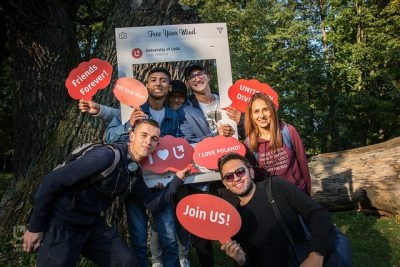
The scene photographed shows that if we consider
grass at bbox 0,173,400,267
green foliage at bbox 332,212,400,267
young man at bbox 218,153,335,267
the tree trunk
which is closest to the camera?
young man at bbox 218,153,335,267

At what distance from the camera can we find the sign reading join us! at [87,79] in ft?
11.4

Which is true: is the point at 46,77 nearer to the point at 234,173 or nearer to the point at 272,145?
the point at 272,145

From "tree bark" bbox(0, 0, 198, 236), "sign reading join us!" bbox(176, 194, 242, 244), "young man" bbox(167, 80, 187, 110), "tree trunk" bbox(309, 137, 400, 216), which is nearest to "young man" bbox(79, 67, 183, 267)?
"young man" bbox(167, 80, 187, 110)

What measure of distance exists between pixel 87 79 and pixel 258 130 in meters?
1.61

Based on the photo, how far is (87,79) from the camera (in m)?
3.50

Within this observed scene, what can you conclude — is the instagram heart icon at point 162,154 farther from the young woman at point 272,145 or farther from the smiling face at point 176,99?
the young woman at point 272,145

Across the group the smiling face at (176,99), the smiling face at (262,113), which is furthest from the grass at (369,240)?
the smiling face at (262,113)

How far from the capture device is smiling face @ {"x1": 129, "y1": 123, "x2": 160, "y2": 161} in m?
2.88

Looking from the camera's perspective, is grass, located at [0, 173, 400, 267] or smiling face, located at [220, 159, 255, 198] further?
grass, located at [0, 173, 400, 267]

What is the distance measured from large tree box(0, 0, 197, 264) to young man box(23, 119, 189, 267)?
204 cm

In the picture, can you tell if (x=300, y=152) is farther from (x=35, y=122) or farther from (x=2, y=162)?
(x=2, y=162)

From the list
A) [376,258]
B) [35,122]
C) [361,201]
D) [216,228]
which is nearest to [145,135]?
[216,228]

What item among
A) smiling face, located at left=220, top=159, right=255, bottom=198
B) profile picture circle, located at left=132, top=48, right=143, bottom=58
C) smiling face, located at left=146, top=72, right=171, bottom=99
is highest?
profile picture circle, located at left=132, top=48, right=143, bottom=58

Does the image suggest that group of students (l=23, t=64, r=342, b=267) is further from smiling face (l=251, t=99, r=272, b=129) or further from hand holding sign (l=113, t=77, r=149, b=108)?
hand holding sign (l=113, t=77, r=149, b=108)
